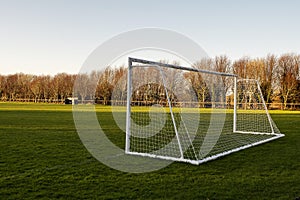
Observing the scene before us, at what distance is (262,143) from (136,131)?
4.28 metres

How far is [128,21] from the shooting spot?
16500 mm

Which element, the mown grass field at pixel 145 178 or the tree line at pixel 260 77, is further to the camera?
the tree line at pixel 260 77

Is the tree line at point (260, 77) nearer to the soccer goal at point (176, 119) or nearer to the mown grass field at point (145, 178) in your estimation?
the soccer goal at point (176, 119)

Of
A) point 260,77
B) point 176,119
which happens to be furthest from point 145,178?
point 260,77

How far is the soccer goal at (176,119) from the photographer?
696 centimetres

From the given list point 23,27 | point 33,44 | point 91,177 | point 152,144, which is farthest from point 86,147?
point 33,44

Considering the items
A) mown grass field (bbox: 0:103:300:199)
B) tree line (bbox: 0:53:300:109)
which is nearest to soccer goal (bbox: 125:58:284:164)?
mown grass field (bbox: 0:103:300:199)

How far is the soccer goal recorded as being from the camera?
22.8 feet

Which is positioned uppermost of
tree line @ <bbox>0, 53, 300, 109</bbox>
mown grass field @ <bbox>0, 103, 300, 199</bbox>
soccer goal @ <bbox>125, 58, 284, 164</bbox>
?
tree line @ <bbox>0, 53, 300, 109</bbox>

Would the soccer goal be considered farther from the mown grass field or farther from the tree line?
the tree line

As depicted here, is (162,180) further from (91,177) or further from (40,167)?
(40,167)

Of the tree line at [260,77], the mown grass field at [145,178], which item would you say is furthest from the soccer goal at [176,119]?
the tree line at [260,77]

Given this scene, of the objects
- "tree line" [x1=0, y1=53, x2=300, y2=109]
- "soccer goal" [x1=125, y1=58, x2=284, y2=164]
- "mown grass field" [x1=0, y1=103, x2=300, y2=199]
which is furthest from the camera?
"tree line" [x1=0, y1=53, x2=300, y2=109]

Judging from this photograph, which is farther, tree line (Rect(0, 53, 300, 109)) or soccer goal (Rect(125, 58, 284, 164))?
tree line (Rect(0, 53, 300, 109))
